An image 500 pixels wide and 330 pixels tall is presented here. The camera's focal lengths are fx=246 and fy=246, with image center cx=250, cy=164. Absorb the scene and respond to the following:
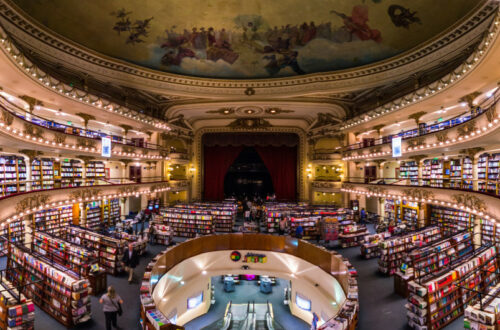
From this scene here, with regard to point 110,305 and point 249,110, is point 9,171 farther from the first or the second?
point 249,110

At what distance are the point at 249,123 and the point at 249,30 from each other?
7812 millimetres

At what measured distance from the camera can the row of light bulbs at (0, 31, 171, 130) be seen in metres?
6.95

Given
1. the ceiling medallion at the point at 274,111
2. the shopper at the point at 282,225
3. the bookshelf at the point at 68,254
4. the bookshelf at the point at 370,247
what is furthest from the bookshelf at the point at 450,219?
the bookshelf at the point at 68,254

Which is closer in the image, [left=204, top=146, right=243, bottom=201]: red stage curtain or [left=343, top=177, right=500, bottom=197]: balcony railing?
[left=343, top=177, right=500, bottom=197]: balcony railing

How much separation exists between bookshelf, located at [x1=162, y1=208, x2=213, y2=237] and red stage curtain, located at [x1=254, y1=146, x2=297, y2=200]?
29.5 ft

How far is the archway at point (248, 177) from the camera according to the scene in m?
22.3

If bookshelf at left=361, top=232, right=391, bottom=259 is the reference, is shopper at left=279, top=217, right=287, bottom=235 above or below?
above

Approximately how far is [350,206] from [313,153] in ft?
16.1

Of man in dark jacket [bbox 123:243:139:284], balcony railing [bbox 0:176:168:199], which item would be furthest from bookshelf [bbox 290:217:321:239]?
balcony railing [bbox 0:176:168:199]

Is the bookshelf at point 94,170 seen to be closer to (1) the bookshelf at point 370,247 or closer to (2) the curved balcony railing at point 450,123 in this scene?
(1) the bookshelf at point 370,247

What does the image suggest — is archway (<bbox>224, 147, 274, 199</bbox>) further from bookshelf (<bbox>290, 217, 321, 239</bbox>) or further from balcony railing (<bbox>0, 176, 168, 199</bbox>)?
bookshelf (<bbox>290, 217, 321, 239</bbox>)

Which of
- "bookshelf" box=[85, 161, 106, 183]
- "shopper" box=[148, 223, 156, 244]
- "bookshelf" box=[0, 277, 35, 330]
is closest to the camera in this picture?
"bookshelf" box=[0, 277, 35, 330]

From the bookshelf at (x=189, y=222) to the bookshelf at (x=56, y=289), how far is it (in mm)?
6082

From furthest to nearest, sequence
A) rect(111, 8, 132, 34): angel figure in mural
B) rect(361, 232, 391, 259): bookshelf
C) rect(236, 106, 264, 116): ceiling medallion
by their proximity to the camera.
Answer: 1. rect(236, 106, 264, 116): ceiling medallion
2. rect(111, 8, 132, 34): angel figure in mural
3. rect(361, 232, 391, 259): bookshelf
